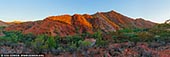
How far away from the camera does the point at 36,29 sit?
142 feet

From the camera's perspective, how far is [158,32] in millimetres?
22000

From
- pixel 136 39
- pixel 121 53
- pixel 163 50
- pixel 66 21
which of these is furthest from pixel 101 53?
pixel 66 21

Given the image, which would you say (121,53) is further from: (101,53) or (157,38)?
(157,38)

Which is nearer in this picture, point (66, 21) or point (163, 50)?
point (163, 50)

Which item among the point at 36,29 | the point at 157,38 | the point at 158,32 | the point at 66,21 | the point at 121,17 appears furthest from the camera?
the point at 121,17

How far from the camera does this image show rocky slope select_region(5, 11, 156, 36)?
43.5 meters

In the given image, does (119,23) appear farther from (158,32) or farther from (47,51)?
(47,51)

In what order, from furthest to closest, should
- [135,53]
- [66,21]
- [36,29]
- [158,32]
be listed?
1. [66,21]
2. [36,29]
3. [158,32]
4. [135,53]

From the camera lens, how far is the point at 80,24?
46312mm

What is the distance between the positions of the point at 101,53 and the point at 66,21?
33.2 m

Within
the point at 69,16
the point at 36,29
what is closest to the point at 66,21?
the point at 69,16

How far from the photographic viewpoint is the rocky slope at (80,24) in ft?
143

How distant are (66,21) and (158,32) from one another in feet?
89.0

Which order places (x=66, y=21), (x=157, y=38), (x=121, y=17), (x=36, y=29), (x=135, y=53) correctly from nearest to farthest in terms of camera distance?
1. (x=135, y=53)
2. (x=157, y=38)
3. (x=36, y=29)
4. (x=66, y=21)
5. (x=121, y=17)
